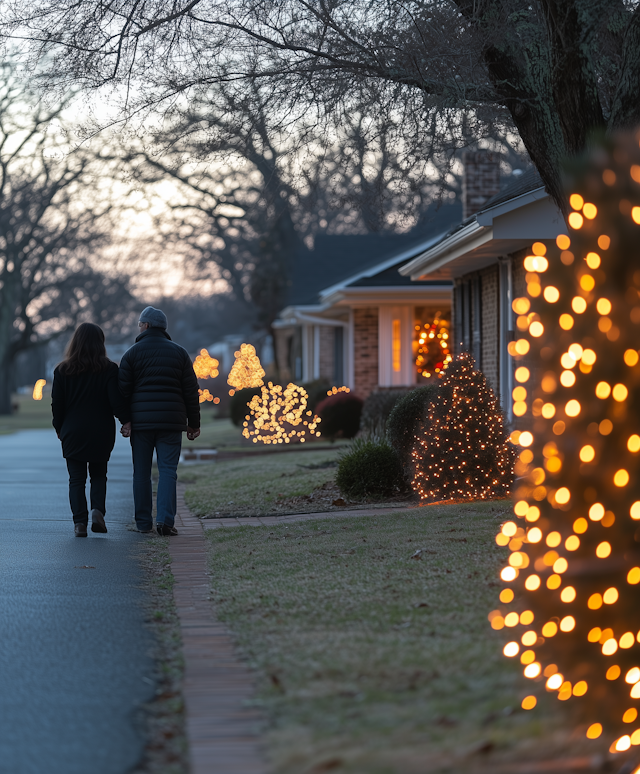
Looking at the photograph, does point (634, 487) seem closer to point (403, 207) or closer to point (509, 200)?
point (403, 207)

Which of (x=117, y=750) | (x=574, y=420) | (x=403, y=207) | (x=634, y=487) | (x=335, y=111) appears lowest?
(x=117, y=750)

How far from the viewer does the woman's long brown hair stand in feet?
31.0

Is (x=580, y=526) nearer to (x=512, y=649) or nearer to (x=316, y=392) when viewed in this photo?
(x=512, y=649)

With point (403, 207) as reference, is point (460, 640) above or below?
below

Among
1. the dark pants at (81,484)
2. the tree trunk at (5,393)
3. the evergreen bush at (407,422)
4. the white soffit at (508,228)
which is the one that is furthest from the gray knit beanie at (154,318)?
the tree trunk at (5,393)

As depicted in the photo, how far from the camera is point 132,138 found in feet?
34.5

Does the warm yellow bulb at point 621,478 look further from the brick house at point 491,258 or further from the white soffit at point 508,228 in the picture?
the white soffit at point 508,228

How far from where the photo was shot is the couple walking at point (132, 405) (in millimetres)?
9391

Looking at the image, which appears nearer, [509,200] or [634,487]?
[634,487]

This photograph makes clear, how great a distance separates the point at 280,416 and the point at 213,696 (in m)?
18.9

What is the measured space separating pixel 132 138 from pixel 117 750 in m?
7.75

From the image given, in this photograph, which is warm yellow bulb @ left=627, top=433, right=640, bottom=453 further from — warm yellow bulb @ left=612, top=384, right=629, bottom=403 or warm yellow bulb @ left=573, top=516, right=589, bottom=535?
warm yellow bulb @ left=573, top=516, right=589, bottom=535

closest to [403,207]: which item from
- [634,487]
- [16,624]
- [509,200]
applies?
[509,200]

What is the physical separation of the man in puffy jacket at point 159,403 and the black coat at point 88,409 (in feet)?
0.44
